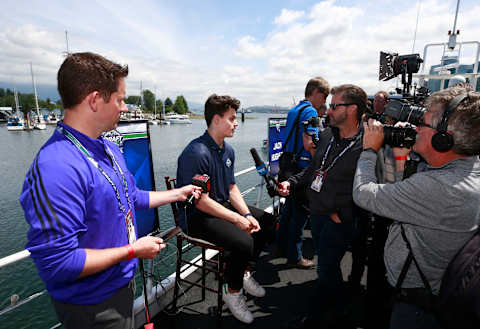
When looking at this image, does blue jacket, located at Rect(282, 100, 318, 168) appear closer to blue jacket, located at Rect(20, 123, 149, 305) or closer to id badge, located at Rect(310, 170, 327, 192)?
id badge, located at Rect(310, 170, 327, 192)

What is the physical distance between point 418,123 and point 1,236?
929 cm

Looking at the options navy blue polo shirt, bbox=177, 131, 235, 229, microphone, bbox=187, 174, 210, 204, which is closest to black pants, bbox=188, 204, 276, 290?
navy blue polo shirt, bbox=177, 131, 235, 229

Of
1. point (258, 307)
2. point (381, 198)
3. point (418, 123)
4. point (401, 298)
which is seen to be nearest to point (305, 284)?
point (258, 307)

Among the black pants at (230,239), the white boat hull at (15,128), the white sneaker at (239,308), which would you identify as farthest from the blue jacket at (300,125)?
the white boat hull at (15,128)

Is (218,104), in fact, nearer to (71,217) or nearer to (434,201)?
(71,217)

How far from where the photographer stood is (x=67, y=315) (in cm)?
110

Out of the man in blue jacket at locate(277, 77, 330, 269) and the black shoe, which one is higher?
the man in blue jacket at locate(277, 77, 330, 269)

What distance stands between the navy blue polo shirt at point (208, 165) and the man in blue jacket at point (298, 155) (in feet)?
2.90

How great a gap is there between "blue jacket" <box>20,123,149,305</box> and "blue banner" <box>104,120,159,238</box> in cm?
97

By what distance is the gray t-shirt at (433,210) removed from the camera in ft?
3.33

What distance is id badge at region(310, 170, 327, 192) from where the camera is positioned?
1916 mm

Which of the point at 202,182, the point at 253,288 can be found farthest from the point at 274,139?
the point at 202,182

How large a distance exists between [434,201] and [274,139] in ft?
12.3

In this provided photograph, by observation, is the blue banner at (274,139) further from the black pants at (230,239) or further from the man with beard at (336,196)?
the black pants at (230,239)
